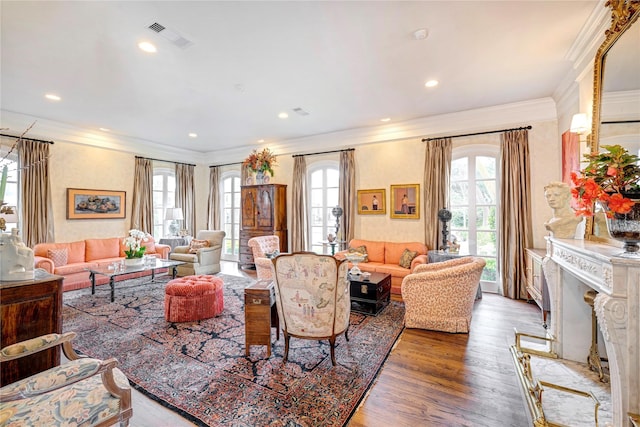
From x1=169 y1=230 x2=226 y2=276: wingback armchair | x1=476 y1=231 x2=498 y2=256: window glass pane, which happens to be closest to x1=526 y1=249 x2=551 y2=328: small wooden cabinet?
x1=476 y1=231 x2=498 y2=256: window glass pane

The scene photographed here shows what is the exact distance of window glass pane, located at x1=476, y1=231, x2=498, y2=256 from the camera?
508cm

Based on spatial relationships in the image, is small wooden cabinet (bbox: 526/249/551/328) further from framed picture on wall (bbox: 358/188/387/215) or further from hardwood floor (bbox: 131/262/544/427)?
framed picture on wall (bbox: 358/188/387/215)

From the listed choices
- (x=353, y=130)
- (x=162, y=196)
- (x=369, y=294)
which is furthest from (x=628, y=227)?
(x=162, y=196)

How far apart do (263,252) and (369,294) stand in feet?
8.01

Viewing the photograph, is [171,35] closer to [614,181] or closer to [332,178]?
[614,181]

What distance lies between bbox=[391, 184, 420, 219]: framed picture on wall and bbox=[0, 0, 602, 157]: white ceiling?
1.39 metres

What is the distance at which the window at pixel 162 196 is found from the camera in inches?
299

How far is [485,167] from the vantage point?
5.13 metres

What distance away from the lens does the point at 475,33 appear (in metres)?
2.76

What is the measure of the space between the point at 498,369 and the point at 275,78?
4.13 m

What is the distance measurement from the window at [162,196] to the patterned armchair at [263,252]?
3.71 metres

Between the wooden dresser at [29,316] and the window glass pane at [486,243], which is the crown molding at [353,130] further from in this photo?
the wooden dresser at [29,316]

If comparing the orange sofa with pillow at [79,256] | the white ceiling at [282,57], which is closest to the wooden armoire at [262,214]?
the orange sofa with pillow at [79,256]

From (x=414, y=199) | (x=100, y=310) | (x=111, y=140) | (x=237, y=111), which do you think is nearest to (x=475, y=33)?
(x=414, y=199)
